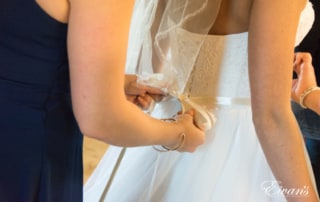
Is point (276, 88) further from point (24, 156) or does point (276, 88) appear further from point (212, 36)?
point (24, 156)

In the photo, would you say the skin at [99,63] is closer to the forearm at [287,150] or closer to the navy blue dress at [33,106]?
the navy blue dress at [33,106]

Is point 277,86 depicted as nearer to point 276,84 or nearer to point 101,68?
point 276,84

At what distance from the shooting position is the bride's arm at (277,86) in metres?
0.67

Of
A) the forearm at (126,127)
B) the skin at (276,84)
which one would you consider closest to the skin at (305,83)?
the skin at (276,84)

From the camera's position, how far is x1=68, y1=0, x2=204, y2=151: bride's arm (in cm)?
46

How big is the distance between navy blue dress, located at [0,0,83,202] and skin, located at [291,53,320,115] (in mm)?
615

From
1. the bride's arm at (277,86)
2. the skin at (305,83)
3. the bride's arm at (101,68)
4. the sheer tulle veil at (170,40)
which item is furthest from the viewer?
the skin at (305,83)

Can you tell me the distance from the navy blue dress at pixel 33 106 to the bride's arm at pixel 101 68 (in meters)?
0.06

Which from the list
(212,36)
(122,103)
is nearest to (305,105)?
(212,36)

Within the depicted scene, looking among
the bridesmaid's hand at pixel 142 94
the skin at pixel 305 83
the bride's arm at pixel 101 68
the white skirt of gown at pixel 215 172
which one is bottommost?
the white skirt of gown at pixel 215 172

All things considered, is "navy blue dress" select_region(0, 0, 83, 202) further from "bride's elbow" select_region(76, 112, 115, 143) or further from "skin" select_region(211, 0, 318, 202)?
"skin" select_region(211, 0, 318, 202)

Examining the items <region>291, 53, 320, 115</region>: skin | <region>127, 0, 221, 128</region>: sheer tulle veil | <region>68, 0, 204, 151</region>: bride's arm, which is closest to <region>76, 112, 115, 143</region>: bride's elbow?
<region>68, 0, 204, 151</region>: bride's arm

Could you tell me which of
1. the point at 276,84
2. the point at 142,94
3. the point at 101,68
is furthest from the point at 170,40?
the point at 101,68

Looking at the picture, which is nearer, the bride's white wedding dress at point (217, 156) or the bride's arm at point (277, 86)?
the bride's arm at point (277, 86)
